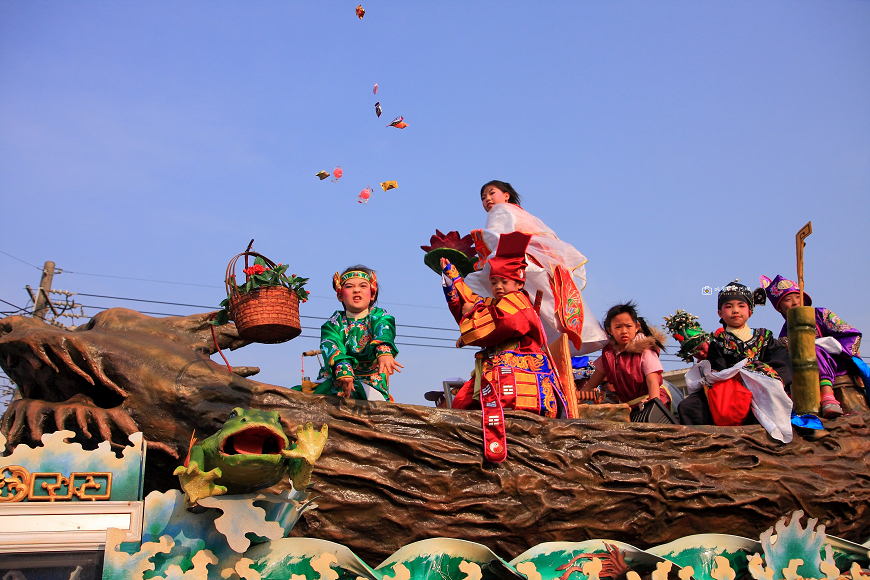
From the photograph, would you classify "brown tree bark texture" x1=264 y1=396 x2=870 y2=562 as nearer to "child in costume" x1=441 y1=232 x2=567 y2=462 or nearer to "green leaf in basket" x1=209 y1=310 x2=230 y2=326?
"child in costume" x1=441 y1=232 x2=567 y2=462

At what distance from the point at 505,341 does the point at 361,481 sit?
4.15 feet

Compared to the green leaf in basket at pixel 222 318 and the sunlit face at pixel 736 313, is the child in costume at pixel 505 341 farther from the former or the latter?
the sunlit face at pixel 736 313

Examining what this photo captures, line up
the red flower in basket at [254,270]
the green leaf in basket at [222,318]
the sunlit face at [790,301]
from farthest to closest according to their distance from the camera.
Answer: the sunlit face at [790,301], the green leaf in basket at [222,318], the red flower in basket at [254,270]

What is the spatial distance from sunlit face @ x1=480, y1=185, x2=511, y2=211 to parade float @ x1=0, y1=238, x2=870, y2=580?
5.83ft

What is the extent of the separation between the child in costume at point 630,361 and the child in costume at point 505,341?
0.89 metres

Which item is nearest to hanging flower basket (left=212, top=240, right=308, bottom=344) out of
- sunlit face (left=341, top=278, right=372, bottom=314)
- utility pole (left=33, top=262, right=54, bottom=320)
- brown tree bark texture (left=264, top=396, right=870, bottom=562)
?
brown tree bark texture (left=264, top=396, right=870, bottom=562)

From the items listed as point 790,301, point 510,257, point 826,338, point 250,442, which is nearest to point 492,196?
point 510,257

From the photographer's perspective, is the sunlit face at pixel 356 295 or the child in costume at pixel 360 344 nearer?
the child in costume at pixel 360 344

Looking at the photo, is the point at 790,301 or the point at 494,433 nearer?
the point at 494,433

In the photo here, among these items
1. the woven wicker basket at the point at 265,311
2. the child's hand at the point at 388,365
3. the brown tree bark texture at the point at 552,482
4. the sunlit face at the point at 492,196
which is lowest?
the brown tree bark texture at the point at 552,482

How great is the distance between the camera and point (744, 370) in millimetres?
4992

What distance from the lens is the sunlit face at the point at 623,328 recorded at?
5.52 m

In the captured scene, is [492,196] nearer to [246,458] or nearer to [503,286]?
[503,286]

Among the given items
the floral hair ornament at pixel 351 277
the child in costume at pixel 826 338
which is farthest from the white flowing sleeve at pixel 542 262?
the child in costume at pixel 826 338
